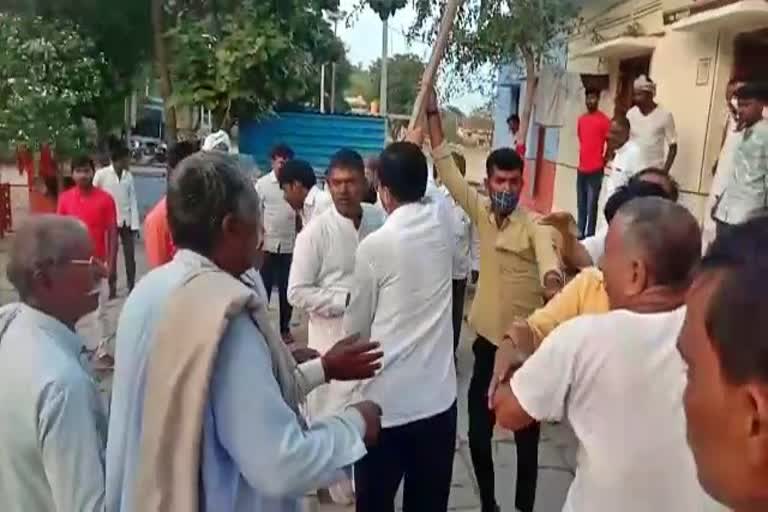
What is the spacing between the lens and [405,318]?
3.44 metres

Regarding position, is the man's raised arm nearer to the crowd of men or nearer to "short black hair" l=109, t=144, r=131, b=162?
the crowd of men

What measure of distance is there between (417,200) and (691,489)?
1.76 m

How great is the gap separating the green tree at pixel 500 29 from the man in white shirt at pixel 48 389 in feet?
33.1

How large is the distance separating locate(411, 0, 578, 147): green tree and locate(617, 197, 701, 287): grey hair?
399 inches

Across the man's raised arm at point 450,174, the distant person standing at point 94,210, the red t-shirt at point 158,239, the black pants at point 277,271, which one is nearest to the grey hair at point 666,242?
the man's raised arm at point 450,174

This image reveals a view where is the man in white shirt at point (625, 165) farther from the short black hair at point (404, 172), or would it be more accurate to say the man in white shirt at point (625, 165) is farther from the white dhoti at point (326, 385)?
the short black hair at point (404, 172)

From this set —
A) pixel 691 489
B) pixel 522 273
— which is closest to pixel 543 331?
pixel 691 489

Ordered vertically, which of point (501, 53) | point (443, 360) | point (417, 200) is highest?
point (501, 53)

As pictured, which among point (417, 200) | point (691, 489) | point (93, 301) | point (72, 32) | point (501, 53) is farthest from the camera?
point (72, 32)

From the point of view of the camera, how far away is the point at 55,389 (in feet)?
6.85

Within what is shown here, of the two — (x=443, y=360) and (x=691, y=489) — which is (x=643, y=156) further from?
(x=691, y=489)

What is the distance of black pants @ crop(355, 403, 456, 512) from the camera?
3520mm

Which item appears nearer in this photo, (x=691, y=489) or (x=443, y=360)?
(x=691, y=489)

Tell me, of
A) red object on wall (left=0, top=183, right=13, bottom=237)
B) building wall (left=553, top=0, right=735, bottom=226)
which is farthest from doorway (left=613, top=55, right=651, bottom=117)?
red object on wall (left=0, top=183, right=13, bottom=237)
